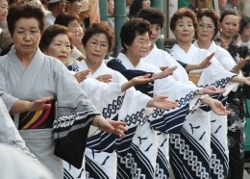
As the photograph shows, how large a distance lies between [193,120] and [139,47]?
134cm

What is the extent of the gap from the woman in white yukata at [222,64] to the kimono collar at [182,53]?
392mm

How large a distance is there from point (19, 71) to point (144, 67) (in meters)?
2.07

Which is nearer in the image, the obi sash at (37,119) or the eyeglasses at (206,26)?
the obi sash at (37,119)

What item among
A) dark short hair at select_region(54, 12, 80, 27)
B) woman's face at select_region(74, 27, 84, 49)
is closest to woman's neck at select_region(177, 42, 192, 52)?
woman's face at select_region(74, 27, 84, 49)

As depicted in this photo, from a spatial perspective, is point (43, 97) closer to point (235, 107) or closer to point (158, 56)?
point (158, 56)

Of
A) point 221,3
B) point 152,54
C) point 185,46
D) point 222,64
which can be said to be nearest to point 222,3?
point 221,3

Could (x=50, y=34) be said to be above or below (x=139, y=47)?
above

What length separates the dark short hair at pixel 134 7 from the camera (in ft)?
33.0

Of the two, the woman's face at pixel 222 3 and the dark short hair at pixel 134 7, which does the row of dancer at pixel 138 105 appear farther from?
the woman's face at pixel 222 3

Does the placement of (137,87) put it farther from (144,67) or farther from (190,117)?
(190,117)

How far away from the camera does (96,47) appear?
6.52 m

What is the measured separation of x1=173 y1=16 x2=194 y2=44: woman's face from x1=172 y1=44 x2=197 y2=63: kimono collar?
0.31ft

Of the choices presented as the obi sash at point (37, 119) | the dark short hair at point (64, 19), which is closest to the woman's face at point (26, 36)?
the obi sash at point (37, 119)

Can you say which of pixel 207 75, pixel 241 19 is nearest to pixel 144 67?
pixel 207 75
